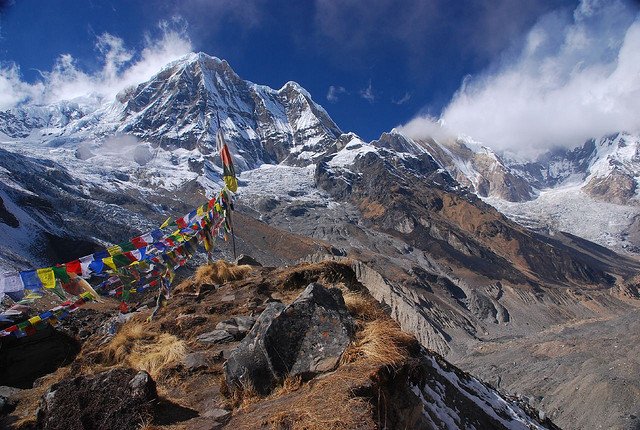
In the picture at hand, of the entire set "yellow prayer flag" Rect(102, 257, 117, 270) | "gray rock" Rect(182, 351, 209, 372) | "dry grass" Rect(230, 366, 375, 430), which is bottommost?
"dry grass" Rect(230, 366, 375, 430)

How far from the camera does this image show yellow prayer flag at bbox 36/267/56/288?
9211mm

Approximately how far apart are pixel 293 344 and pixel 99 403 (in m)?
2.42

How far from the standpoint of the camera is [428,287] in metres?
117

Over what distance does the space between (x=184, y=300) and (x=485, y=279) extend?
134 m

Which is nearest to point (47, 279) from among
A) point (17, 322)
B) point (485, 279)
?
point (17, 322)

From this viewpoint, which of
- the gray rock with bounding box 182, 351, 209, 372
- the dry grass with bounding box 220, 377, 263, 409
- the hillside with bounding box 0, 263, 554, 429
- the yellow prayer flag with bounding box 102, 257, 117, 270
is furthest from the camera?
the yellow prayer flag with bounding box 102, 257, 117, 270

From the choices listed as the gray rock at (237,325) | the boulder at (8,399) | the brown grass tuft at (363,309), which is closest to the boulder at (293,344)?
the brown grass tuft at (363,309)

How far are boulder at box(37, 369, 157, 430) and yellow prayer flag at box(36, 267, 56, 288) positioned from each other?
4.38 m

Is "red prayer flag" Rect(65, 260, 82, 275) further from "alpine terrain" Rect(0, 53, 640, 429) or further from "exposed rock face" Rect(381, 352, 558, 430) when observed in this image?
"exposed rock face" Rect(381, 352, 558, 430)

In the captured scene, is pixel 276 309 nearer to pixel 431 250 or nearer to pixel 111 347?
pixel 111 347

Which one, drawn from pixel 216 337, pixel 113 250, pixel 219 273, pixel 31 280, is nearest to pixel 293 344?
pixel 216 337

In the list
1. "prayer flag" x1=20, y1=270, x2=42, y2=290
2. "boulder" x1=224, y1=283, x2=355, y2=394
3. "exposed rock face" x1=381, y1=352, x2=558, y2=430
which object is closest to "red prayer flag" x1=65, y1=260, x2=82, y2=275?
"prayer flag" x1=20, y1=270, x2=42, y2=290

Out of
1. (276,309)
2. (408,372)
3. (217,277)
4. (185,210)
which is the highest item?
(185,210)

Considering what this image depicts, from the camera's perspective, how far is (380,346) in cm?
566
